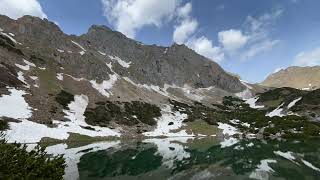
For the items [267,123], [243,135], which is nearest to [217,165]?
[243,135]

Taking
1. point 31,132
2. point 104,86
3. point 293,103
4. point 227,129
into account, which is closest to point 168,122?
point 227,129

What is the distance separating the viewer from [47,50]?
175 meters

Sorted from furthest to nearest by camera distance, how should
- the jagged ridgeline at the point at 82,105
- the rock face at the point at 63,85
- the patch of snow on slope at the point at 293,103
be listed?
the patch of snow on slope at the point at 293,103
the rock face at the point at 63,85
the jagged ridgeline at the point at 82,105

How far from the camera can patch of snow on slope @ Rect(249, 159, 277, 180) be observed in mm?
38628

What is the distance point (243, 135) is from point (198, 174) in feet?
274

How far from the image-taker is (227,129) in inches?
5182

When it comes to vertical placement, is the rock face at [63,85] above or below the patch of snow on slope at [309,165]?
above

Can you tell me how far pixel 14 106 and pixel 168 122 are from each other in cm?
6250

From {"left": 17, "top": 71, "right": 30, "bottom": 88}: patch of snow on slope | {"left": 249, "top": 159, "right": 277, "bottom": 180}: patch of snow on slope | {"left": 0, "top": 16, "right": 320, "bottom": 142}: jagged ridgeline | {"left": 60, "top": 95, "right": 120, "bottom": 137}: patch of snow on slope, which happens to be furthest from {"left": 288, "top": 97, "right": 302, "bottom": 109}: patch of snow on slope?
{"left": 249, "top": 159, "right": 277, "bottom": 180}: patch of snow on slope

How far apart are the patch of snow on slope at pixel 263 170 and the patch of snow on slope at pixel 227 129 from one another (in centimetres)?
7367

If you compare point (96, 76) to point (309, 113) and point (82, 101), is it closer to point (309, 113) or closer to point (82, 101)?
point (82, 101)

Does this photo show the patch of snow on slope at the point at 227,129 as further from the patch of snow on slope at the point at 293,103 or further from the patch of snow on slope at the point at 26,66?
the patch of snow on slope at the point at 26,66

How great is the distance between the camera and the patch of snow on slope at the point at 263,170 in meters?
38.6

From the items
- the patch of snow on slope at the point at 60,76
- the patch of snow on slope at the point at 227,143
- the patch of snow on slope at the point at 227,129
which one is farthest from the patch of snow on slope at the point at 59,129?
the patch of snow on slope at the point at 227,129
